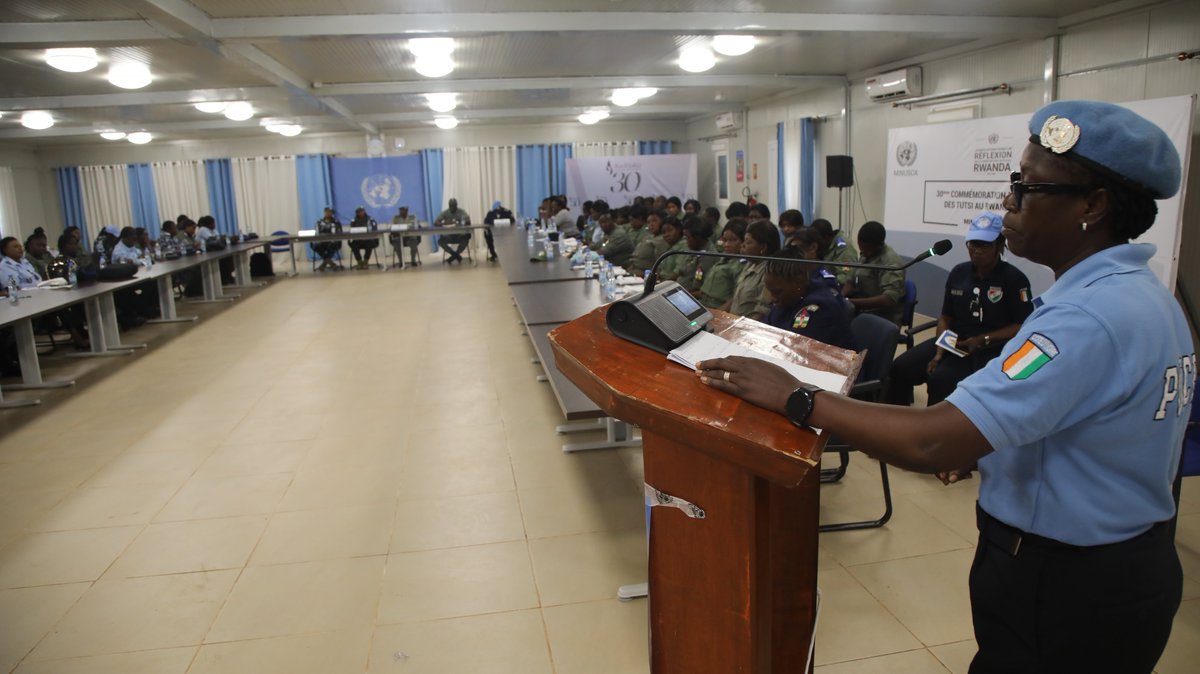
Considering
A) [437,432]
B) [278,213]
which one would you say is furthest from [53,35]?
[278,213]

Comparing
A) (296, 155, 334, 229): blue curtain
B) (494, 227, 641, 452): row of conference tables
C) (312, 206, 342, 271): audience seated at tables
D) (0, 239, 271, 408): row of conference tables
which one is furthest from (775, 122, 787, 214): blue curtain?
(296, 155, 334, 229): blue curtain

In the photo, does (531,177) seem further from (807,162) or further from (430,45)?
(430,45)

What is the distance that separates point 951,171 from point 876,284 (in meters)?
2.06

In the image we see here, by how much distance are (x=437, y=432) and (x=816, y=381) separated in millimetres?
3295

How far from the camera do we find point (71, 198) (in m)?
14.6

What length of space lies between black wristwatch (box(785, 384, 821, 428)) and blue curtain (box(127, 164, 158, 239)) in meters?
16.3

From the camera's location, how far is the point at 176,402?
497 centimetres

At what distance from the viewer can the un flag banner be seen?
1359cm

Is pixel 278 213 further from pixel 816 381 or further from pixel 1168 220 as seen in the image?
pixel 816 381

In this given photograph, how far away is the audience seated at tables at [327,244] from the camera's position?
11992 mm

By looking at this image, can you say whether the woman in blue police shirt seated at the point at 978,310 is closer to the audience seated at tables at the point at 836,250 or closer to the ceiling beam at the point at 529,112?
the audience seated at tables at the point at 836,250

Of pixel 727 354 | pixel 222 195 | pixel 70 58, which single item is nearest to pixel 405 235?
pixel 222 195

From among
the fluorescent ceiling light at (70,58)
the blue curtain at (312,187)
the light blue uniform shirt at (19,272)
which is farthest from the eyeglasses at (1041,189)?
the blue curtain at (312,187)

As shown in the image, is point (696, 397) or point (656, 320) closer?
point (696, 397)
